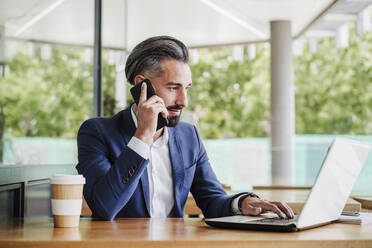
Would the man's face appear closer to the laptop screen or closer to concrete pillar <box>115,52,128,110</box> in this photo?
the laptop screen

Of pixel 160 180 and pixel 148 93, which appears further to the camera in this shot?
pixel 160 180

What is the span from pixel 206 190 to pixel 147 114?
53cm

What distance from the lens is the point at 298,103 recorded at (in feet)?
39.6

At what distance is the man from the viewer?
1.93m

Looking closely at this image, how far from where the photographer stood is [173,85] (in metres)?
2.15

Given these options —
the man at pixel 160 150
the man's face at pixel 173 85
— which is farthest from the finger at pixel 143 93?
the man's face at pixel 173 85

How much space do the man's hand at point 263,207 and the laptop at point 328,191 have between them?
52mm

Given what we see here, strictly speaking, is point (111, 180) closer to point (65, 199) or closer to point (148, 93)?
point (65, 199)

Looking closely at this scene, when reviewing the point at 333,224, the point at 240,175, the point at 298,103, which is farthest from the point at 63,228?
the point at 298,103

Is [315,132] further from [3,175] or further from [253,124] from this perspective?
[3,175]

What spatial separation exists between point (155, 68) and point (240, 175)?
5.30 m

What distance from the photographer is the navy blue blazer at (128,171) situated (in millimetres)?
1809

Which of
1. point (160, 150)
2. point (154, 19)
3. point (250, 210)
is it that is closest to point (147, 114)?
point (160, 150)

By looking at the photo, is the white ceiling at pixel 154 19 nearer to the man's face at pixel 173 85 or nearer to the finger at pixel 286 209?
the man's face at pixel 173 85
